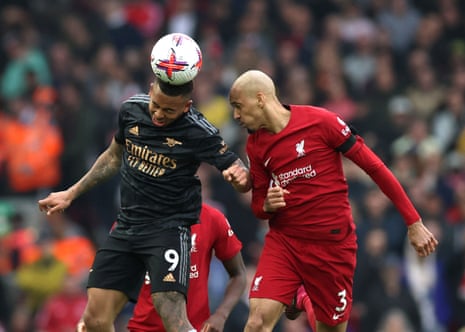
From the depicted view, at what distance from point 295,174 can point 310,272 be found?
75 centimetres

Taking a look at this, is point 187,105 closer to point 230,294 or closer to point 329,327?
point 230,294

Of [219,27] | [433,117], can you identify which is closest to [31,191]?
[219,27]

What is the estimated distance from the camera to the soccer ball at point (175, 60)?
8445 millimetres

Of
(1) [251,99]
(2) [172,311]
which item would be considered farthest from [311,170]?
(2) [172,311]

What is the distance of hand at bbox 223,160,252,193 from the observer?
856 centimetres

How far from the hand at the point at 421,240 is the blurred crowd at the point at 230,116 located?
14.5 ft

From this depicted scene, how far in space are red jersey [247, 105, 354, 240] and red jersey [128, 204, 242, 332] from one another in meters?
0.43

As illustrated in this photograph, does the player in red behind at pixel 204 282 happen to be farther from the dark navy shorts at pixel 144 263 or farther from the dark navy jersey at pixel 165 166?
the dark navy jersey at pixel 165 166

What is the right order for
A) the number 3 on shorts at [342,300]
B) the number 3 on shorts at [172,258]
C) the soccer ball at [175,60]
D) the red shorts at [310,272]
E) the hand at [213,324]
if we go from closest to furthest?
1. the soccer ball at [175,60]
2. the number 3 on shorts at [172,258]
3. the hand at [213,324]
4. the red shorts at [310,272]
5. the number 3 on shorts at [342,300]

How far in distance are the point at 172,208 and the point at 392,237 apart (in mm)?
5901

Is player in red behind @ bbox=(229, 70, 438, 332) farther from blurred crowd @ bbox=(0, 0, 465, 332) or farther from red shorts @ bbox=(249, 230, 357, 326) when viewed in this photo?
blurred crowd @ bbox=(0, 0, 465, 332)

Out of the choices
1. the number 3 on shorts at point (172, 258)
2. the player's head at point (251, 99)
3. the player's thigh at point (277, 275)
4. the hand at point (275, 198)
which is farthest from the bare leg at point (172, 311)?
the player's head at point (251, 99)

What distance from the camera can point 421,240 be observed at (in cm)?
892

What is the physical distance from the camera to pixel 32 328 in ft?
45.8
